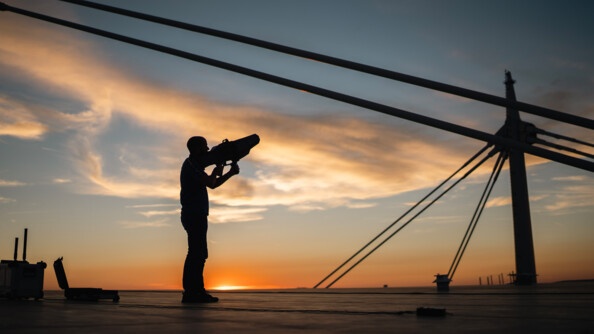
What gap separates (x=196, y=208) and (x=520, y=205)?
17202 mm

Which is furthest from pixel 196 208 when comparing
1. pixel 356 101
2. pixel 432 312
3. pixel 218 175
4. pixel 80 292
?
pixel 432 312

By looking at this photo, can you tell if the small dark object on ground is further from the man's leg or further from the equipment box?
the equipment box

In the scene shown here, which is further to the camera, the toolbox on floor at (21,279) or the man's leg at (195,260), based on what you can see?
the toolbox on floor at (21,279)

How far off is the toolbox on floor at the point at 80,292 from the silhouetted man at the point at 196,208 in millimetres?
1478

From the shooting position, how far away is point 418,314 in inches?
140

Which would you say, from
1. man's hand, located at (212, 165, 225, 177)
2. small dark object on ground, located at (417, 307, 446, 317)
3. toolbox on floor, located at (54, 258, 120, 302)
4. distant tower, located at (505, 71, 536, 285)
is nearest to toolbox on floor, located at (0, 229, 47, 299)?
toolbox on floor, located at (54, 258, 120, 302)

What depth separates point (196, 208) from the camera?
650 cm

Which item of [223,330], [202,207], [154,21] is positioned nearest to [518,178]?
[202,207]

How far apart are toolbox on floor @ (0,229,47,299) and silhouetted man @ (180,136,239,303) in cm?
313

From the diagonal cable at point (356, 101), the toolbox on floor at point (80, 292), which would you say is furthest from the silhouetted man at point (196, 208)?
the diagonal cable at point (356, 101)

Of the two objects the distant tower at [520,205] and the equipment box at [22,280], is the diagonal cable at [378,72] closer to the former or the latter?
the equipment box at [22,280]

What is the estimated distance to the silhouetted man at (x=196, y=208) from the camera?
638 centimetres

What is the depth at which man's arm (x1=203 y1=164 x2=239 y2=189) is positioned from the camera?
6.38 meters

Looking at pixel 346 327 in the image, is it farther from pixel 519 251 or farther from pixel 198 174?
pixel 519 251
